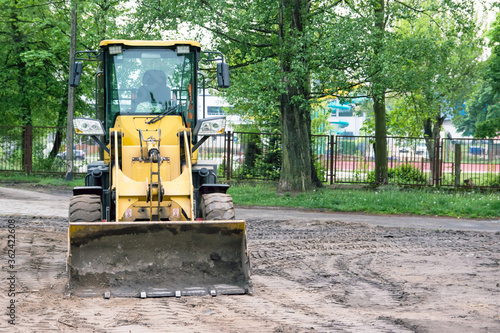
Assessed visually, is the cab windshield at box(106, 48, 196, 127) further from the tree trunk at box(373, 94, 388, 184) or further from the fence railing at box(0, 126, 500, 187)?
the tree trunk at box(373, 94, 388, 184)

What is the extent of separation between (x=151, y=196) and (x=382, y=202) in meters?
11.2

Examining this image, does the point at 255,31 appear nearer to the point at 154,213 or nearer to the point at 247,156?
the point at 247,156

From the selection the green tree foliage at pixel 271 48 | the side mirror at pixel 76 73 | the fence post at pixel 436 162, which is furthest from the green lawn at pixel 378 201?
the side mirror at pixel 76 73

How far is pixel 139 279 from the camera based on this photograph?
7.18 metres

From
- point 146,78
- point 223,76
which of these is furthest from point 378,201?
point 146,78

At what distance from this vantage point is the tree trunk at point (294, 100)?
58.7 feet

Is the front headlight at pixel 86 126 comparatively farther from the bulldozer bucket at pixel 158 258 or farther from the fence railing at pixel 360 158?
the fence railing at pixel 360 158

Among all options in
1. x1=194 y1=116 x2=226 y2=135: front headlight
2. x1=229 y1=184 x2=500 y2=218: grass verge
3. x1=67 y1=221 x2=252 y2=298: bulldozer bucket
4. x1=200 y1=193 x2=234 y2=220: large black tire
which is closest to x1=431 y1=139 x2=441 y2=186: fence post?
x1=229 y1=184 x2=500 y2=218: grass verge

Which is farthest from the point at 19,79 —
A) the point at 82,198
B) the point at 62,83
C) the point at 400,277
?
the point at 400,277

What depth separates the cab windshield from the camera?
29.4 feet

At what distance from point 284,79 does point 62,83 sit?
40.1ft

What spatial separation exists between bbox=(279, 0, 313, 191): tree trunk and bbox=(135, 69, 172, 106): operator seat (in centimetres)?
890

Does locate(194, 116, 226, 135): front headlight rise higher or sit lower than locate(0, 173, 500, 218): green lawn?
higher

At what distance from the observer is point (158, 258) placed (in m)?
7.29
